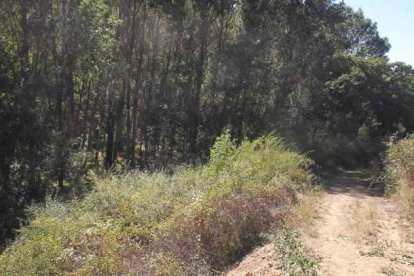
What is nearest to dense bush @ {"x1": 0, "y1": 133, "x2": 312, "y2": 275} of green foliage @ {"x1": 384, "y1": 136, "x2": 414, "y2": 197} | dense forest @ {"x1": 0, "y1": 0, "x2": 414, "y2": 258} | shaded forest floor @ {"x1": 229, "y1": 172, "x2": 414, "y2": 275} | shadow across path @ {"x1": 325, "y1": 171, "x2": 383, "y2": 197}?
shaded forest floor @ {"x1": 229, "y1": 172, "x2": 414, "y2": 275}

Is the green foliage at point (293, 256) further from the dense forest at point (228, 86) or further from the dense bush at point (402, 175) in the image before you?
the dense forest at point (228, 86)

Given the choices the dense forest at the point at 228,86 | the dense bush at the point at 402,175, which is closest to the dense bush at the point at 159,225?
the dense bush at the point at 402,175

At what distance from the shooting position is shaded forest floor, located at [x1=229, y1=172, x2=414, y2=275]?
7637 mm

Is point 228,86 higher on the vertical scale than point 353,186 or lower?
higher

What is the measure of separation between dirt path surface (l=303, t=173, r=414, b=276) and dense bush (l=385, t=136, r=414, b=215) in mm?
433

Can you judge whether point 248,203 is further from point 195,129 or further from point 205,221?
point 195,129

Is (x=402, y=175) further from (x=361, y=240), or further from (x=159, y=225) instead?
(x=159, y=225)

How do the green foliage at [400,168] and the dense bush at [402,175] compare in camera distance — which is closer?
the dense bush at [402,175]

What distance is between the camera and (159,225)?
8.97 meters

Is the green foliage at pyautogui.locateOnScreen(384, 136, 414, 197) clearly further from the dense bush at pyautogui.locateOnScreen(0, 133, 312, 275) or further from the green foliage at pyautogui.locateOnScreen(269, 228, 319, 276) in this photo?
the green foliage at pyautogui.locateOnScreen(269, 228, 319, 276)

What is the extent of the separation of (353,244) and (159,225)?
365 centimetres

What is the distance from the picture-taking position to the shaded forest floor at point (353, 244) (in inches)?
301

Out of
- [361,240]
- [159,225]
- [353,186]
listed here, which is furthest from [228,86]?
[159,225]

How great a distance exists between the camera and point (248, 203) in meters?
9.66
